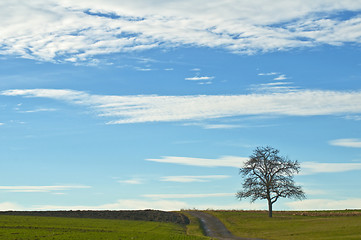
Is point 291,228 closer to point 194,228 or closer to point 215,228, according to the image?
point 215,228

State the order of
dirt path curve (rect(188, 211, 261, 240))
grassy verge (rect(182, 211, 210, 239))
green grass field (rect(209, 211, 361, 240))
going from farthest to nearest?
grassy verge (rect(182, 211, 210, 239)), dirt path curve (rect(188, 211, 261, 240)), green grass field (rect(209, 211, 361, 240))

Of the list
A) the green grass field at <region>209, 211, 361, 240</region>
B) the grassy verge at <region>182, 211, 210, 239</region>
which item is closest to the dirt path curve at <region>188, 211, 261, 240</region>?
the grassy verge at <region>182, 211, 210, 239</region>

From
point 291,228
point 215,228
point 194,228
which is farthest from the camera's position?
point 215,228

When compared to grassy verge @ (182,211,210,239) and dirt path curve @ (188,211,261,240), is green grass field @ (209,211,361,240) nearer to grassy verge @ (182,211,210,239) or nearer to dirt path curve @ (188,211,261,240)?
dirt path curve @ (188,211,261,240)

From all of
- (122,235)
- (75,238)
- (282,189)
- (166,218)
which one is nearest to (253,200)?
(282,189)

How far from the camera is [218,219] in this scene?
3364 inches

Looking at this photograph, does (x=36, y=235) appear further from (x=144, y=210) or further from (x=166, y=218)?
(x=144, y=210)

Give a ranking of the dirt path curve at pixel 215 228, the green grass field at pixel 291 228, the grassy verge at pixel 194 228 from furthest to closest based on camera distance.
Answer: the grassy verge at pixel 194 228, the dirt path curve at pixel 215 228, the green grass field at pixel 291 228

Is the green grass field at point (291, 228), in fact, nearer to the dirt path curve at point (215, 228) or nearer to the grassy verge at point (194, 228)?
the dirt path curve at point (215, 228)

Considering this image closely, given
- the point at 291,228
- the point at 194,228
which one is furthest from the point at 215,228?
the point at 291,228

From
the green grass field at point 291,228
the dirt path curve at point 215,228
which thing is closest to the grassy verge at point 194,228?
the dirt path curve at point 215,228

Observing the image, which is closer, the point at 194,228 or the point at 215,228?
the point at 194,228

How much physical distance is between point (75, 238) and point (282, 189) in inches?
1820

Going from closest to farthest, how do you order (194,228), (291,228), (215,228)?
(291,228)
(194,228)
(215,228)
